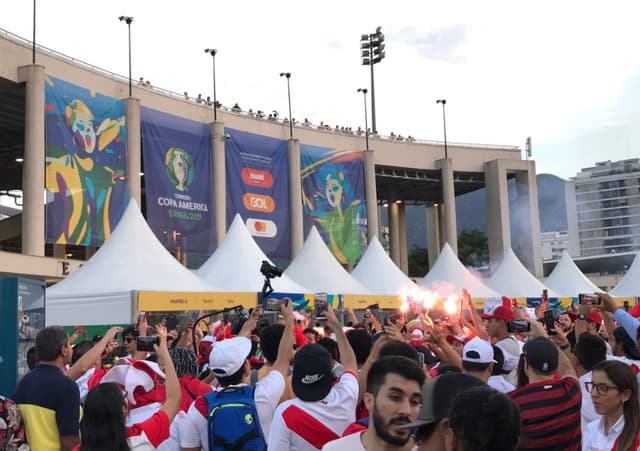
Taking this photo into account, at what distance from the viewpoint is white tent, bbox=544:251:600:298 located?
28.8 metres

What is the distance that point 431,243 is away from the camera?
54031 millimetres

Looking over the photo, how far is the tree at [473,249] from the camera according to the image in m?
77.0

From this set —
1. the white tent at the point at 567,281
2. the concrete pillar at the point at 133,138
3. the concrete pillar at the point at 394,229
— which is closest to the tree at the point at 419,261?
the concrete pillar at the point at 394,229

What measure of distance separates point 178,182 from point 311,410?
28.2m

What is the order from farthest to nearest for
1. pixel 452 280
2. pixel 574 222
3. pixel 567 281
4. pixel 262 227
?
pixel 574 222
pixel 262 227
pixel 567 281
pixel 452 280

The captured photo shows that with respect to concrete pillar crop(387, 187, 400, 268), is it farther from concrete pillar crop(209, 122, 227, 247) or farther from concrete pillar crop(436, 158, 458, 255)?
concrete pillar crop(209, 122, 227, 247)

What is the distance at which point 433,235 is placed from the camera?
179ft

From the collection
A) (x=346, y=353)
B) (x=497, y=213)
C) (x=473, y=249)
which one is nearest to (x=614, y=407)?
(x=346, y=353)

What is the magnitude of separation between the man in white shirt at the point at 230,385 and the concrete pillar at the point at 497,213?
42.8m

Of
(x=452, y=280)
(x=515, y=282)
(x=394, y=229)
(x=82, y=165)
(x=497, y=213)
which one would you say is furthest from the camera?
(x=394, y=229)


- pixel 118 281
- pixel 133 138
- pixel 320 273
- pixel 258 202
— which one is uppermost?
pixel 133 138

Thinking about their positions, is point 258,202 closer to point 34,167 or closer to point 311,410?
point 34,167

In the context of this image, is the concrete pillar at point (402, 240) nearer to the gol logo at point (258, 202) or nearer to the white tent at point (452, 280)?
the gol logo at point (258, 202)

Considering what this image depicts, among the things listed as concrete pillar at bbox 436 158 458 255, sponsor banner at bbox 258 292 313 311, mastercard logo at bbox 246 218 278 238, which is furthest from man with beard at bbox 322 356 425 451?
concrete pillar at bbox 436 158 458 255
